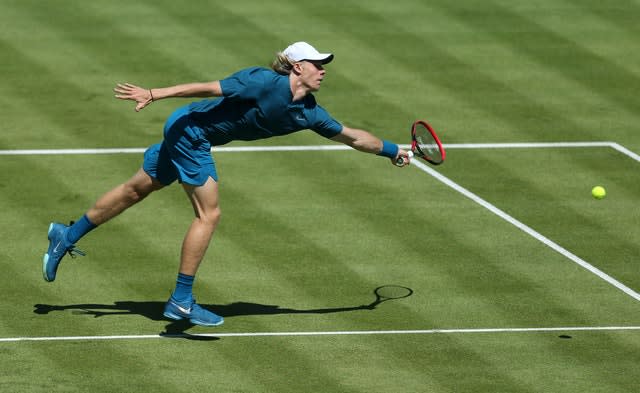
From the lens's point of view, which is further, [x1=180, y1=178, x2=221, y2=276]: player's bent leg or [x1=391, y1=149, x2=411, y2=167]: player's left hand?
[x1=391, y1=149, x2=411, y2=167]: player's left hand

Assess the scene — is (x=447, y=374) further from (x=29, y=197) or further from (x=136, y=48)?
(x=136, y=48)

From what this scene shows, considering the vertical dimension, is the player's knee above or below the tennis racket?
below

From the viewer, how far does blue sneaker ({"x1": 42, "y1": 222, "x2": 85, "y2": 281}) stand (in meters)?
14.5

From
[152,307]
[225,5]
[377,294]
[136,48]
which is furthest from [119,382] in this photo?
[225,5]

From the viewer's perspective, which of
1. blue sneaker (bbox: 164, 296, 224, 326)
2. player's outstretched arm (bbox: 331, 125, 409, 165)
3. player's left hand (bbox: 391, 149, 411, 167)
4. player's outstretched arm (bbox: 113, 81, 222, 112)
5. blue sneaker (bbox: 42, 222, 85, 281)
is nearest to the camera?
player's outstretched arm (bbox: 113, 81, 222, 112)

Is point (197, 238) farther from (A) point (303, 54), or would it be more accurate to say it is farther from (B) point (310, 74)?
(A) point (303, 54)

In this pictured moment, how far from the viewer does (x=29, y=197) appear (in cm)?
1736

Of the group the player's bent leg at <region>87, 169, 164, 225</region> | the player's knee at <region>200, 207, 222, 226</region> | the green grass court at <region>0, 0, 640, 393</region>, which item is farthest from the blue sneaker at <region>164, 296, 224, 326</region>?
the player's bent leg at <region>87, 169, 164, 225</region>

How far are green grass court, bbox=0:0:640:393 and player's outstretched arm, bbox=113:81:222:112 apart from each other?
2057mm

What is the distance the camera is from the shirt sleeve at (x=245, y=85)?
13.6 meters

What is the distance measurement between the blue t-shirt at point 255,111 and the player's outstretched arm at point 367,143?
5.9 inches

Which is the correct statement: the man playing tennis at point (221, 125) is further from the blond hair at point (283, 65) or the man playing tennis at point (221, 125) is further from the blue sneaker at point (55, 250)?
the blue sneaker at point (55, 250)

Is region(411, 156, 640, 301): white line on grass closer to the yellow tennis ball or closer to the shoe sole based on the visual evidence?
the yellow tennis ball

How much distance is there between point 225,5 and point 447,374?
12.0 meters
